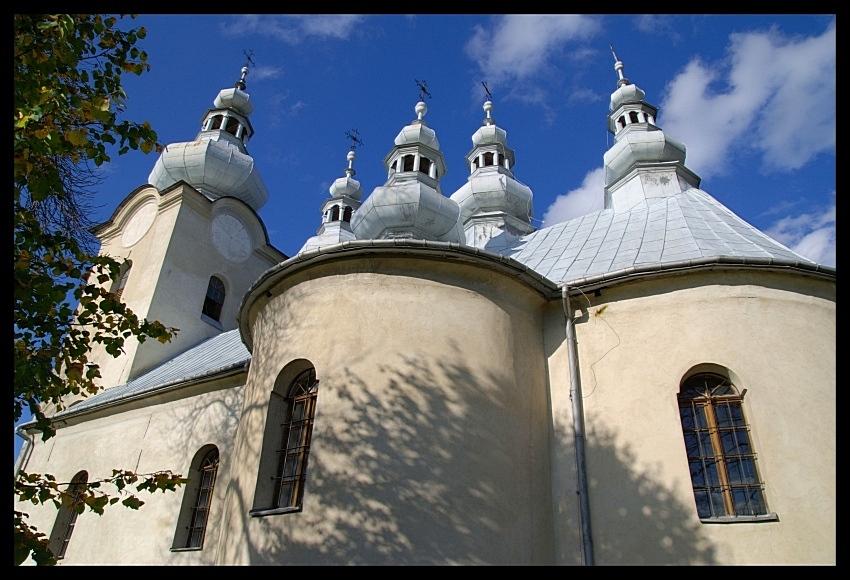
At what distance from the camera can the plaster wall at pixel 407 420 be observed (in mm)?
6418

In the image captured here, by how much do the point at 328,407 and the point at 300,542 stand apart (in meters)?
1.44

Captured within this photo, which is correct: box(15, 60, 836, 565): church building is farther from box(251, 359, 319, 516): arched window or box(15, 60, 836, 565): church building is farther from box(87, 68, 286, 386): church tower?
box(87, 68, 286, 386): church tower

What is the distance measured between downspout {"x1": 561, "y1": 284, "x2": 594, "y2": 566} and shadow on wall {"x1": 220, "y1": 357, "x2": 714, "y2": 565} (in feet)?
0.42

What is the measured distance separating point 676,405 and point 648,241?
3.06 m

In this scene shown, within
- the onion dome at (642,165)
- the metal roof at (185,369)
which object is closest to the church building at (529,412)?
the metal roof at (185,369)

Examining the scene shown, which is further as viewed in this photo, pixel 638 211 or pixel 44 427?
pixel 638 211

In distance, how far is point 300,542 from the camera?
21.4 feet

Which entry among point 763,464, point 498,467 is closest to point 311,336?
point 498,467

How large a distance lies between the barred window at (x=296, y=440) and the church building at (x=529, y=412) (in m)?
0.03

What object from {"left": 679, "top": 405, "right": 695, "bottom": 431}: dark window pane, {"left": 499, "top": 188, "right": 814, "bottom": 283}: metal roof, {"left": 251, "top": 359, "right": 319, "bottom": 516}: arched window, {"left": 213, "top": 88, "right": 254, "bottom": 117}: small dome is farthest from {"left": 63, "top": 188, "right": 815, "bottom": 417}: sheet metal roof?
{"left": 213, "top": 88, "right": 254, "bottom": 117}: small dome

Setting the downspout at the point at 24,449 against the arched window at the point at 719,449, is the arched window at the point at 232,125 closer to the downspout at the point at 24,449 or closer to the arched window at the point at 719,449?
the downspout at the point at 24,449

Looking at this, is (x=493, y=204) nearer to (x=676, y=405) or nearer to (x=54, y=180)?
(x=676, y=405)

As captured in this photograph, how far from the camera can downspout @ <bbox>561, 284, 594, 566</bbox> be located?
6738 mm

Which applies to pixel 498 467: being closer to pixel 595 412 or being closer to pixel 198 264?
pixel 595 412
